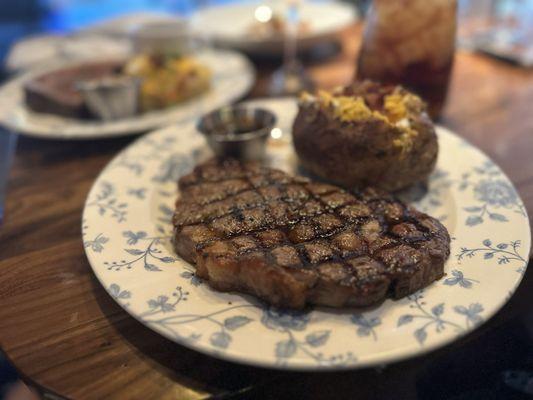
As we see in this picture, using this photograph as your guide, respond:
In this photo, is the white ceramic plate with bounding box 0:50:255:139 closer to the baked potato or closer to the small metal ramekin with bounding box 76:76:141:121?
the small metal ramekin with bounding box 76:76:141:121

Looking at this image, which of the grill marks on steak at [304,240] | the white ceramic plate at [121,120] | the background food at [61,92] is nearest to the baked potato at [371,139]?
the grill marks on steak at [304,240]

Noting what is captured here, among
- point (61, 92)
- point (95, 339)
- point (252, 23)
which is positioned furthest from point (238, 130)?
point (252, 23)

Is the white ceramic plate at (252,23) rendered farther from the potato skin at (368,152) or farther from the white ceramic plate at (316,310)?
the white ceramic plate at (316,310)

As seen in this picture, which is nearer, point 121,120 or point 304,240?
point 304,240

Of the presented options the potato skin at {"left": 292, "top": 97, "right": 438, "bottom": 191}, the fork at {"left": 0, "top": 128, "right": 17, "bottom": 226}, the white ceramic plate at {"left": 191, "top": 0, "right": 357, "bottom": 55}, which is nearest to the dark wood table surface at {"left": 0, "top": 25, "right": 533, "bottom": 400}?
the fork at {"left": 0, "top": 128, "right": 17, "bottom": 226}

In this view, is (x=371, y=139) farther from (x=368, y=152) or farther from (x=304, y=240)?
(x=304, y=240)

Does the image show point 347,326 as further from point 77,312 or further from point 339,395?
point 77,312
